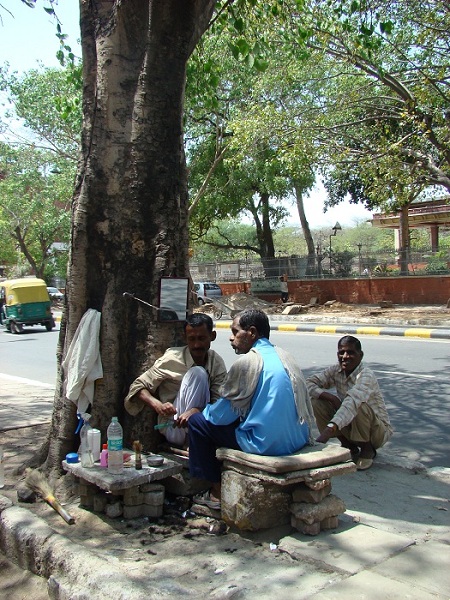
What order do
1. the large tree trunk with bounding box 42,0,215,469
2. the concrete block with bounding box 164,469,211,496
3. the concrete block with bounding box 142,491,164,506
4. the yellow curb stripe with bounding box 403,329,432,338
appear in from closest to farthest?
1. the concrete block with bounding box 142,491,164,506
2. the concrete block with bounding box 164,469,211,496
3. the large tree trunk with bounding box 42,0,215,469
4. the yellow curb stripe with bounding box 403,329,432,338

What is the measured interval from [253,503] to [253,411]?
530 mm

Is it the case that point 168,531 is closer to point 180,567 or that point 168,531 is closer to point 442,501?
point 180,567

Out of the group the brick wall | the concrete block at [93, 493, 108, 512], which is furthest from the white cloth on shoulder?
the brick wall

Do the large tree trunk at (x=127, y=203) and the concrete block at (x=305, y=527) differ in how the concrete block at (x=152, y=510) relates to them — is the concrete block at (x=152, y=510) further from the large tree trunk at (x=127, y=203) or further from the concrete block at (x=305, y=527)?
the concrete block at (x=305, y=527)

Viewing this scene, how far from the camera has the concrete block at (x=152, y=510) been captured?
13.3 feet

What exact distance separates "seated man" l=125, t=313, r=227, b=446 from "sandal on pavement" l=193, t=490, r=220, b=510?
48 cm

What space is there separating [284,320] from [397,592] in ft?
63.2

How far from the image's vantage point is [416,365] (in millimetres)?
10688

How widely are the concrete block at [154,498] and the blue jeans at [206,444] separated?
267 millimetres

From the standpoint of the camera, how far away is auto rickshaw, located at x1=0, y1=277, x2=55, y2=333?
21781 millimetres

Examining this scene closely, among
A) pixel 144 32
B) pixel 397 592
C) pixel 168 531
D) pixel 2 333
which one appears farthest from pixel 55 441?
pixel 2 333

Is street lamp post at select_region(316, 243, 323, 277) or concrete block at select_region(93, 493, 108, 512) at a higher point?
street lamp post at select_region(316, 243, 323, 277)

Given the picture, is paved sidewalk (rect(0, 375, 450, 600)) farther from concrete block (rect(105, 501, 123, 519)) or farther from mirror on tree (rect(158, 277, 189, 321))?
mirror on tree (rect(158, 277, 189, 321))

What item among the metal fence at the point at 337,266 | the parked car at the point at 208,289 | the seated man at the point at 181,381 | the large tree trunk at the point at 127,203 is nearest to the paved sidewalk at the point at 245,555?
the seated man at the point at 181,381
